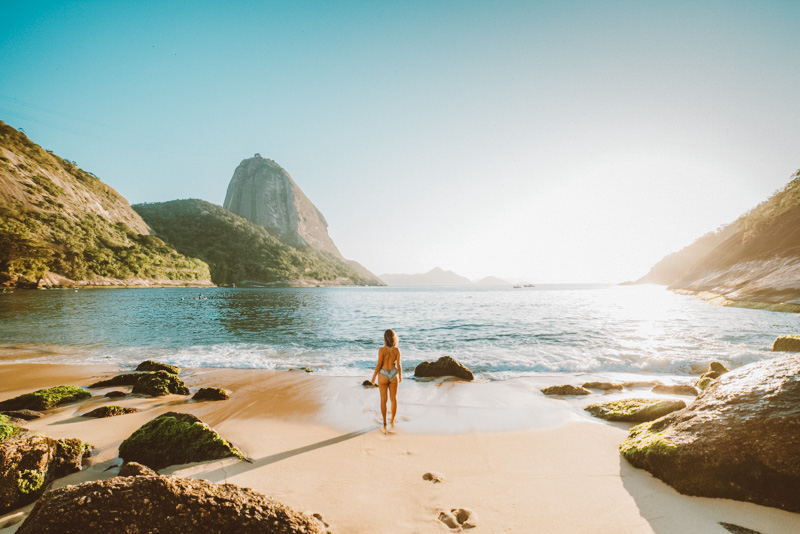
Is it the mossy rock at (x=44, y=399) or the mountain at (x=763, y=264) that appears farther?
the mountain at (x=763, y=264)

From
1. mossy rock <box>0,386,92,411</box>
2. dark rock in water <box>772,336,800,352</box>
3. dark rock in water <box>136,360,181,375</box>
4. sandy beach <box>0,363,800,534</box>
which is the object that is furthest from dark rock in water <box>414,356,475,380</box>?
dark rock in water <box>772,336,800,352</box>

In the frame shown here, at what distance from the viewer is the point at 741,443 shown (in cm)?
404

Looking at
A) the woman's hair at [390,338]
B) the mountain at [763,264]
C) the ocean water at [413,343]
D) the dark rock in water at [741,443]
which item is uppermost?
the mountain at [763,264]

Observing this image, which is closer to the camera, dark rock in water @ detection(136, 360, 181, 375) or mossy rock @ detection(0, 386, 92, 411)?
mossy rock @ detection(0, 386, 92, 411)

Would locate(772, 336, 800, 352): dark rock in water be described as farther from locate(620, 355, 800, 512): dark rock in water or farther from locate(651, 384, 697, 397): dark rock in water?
locate(620, 355, 800, 512): dark rock in water

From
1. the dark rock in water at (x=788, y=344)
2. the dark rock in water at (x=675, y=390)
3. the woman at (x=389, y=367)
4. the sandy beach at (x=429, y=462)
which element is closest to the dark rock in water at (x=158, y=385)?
the sandy beach at (x=429, y=462)

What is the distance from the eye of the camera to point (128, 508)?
2396mm

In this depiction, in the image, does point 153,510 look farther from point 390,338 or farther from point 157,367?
point 157,367

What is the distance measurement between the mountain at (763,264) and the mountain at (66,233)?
382 feet

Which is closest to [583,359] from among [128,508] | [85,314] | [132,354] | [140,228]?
[128,508]

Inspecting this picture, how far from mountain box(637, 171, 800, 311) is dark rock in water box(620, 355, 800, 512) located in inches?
1509

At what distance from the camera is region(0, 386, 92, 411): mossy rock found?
26.1ft

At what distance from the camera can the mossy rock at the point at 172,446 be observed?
524cm

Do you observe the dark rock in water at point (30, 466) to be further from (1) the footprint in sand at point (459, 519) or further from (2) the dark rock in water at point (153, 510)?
(1) the footprint in sand at point (459, 519)
